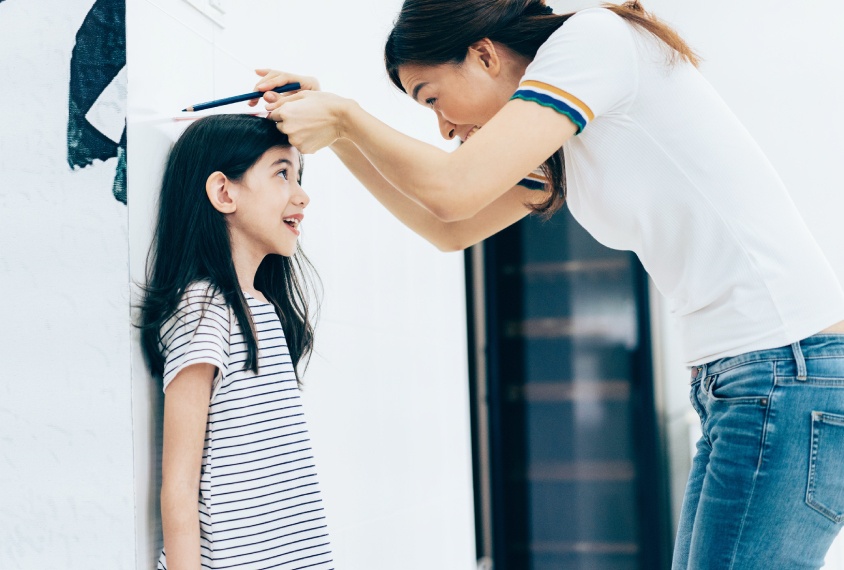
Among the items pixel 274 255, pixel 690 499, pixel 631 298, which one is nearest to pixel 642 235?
pixel 690 499

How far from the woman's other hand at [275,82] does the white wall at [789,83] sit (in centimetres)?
203

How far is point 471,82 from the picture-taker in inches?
40.0

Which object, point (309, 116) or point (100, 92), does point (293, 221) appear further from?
point (100, 92)

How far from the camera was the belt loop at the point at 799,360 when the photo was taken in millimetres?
786

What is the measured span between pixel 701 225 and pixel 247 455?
592 mm

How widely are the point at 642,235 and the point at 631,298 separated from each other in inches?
73.7

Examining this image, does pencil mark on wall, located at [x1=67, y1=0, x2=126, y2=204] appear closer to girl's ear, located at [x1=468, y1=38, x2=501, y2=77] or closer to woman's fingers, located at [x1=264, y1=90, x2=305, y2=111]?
woman's fingers, located at [x1=264, y1=90, x2=305, y2=111]

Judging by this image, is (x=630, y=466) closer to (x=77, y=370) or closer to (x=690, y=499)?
(x=690, y=499)

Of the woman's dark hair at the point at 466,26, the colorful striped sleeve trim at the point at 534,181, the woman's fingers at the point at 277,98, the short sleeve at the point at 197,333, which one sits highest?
the woman's dark hair at the point at 466,26

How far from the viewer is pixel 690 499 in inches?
36.4

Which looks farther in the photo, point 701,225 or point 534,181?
point 534,181

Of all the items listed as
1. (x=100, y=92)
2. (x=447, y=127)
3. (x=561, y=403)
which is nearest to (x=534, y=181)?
(x=447, y=127)

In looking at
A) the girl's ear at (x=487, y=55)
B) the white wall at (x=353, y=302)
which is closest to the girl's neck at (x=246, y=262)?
the white wall at (x=353, y=302)

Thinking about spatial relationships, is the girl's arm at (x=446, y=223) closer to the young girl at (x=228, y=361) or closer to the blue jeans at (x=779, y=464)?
the young girl at (x=228, y=361)
